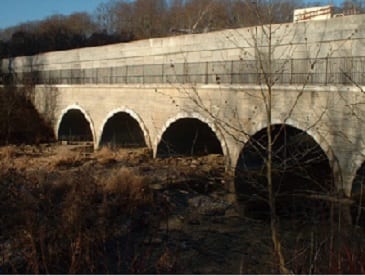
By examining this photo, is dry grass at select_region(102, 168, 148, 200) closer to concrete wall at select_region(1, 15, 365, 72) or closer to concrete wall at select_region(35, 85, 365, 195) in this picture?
concrete wall at select_region(35, 85, 365, 195)

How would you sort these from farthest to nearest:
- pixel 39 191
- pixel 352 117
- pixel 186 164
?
1. pixel 186 164
2. pixel 39 191
3. pixel 352 117

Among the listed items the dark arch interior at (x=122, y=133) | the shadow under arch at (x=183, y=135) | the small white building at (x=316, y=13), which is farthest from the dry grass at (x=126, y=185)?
the dark arch interior at (x=122, y=133)

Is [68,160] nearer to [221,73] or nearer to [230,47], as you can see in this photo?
[221,73]

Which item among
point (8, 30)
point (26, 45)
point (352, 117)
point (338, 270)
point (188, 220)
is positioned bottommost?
point (188, 220)

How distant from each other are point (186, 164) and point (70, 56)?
13125 millimetres

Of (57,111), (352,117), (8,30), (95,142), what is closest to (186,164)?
(95,142)

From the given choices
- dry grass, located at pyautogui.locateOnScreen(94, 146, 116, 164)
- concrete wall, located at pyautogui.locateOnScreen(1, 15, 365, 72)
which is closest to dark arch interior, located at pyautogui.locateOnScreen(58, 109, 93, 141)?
concrete wall, located at pyautogui.locateOnScreen(1, 15, 365, 72)

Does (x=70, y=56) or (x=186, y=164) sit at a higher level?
(x=70, y=56)

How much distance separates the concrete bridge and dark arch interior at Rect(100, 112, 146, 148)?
0.17ft

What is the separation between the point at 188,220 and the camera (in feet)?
41.0

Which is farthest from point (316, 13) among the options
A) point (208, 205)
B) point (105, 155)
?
point (105, 155)

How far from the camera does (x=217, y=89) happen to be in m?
16.0

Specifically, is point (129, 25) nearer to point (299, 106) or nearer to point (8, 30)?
point (8, 30)

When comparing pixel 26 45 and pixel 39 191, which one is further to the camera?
pixel 26 45
